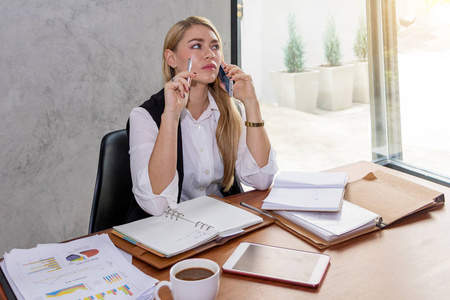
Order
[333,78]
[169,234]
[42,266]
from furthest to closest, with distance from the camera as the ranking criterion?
[333,78], [169,234], [42,266]

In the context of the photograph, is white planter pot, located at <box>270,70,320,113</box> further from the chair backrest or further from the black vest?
the chair backrest

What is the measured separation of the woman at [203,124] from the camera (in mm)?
1605

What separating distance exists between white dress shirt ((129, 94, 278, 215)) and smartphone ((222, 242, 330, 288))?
1.53 ft

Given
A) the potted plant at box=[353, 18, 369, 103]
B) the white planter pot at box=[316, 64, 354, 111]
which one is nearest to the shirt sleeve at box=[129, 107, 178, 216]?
the potted plant at box=[353, 18, 369, 103]

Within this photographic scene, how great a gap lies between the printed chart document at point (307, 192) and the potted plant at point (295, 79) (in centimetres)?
168

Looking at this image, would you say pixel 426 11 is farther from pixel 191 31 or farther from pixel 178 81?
pixel 178 81

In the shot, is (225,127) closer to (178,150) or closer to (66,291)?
(178,150)

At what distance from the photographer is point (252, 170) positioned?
5.65ft

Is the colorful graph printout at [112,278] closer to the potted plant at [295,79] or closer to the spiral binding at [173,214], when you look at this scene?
the spiral binding at [173,214]

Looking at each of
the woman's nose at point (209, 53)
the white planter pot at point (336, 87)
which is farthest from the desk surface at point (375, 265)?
the white planter pot at point (336, 87)

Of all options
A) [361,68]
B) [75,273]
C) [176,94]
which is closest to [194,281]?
[75,273]

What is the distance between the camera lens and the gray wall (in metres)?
2.19

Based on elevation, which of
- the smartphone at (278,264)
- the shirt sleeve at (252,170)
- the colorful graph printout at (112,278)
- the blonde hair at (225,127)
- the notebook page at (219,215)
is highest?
the blonde hair at (225,127)

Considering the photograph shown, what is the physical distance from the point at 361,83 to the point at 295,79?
49cm
